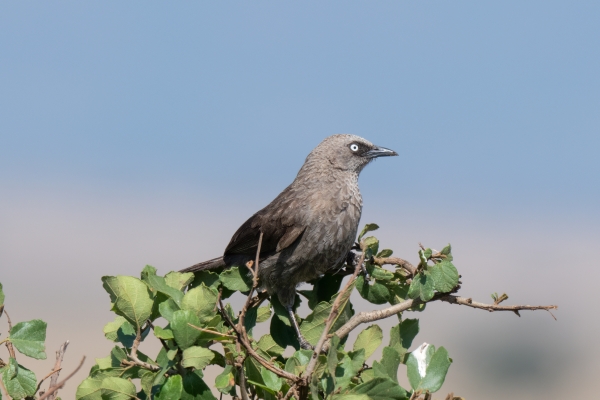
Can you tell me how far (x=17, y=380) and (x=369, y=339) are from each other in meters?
1.28

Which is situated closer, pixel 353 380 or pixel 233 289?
pixel 353 380

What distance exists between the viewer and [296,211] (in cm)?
516

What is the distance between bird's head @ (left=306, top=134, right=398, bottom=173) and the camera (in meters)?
5.69

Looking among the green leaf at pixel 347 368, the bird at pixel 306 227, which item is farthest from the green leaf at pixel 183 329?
the bird at pixel 306 227

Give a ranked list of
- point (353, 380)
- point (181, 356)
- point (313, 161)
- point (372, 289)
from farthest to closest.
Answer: point (313, 161) < point (372, 289) < point (353, 380) < point (181, 356)

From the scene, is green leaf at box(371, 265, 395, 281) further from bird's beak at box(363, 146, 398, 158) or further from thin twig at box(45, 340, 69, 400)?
bird's beak at box(363, 146, 398, 158)

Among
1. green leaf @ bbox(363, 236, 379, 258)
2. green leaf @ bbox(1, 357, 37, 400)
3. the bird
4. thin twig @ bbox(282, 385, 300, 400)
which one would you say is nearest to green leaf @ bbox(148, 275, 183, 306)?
green leaf @ bbox(1, 357, 37, 400)

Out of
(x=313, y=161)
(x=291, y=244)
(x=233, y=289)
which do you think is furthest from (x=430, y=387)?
(x=313, y=161)

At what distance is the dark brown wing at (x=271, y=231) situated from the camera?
5008 mm

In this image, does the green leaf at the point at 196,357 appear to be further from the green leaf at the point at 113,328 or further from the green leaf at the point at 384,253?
the green leaf at the point at 384,253

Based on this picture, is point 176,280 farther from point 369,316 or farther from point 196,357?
point 369,316

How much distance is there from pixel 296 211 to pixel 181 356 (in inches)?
112

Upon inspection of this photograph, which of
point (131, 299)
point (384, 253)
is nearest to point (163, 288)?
point (131, 299)

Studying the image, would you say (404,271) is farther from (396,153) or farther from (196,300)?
(396,153)
